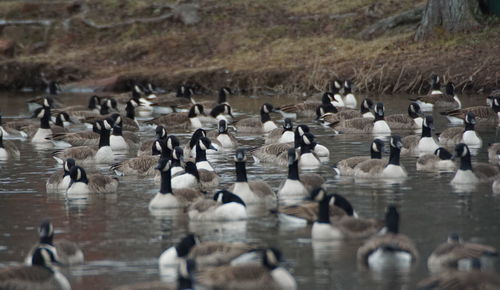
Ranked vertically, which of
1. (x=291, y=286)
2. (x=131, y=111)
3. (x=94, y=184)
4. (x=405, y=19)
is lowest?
(x=291, y=286)

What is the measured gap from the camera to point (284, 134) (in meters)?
24.0

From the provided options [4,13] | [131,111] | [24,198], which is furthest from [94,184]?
[4,13]

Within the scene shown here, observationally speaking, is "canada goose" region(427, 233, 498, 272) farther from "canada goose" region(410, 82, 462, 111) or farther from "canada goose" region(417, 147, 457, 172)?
"canada goose" region(410, 82, 462, 111)

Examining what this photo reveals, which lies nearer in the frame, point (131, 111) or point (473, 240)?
point (473, 240)

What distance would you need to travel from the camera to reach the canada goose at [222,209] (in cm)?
1491

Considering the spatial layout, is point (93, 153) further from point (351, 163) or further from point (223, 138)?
point (351, 163)

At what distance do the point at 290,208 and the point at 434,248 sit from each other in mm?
2566

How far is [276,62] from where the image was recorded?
3997 centimetres

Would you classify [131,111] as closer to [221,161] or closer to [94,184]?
[221,161]

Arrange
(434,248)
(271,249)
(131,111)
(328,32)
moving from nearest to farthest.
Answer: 1. (271,249)
2. (434,248)
3. (131,111)
4. (328,32)

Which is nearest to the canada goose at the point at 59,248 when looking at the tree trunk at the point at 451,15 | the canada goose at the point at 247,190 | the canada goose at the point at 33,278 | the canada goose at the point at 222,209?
the canada goose at the point at 33,278

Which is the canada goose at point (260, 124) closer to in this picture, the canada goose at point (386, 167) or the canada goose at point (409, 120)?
the canada goose at point (409, 120)

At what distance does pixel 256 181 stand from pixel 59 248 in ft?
16.4

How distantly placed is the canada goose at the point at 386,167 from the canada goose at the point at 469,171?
1.21 meters
